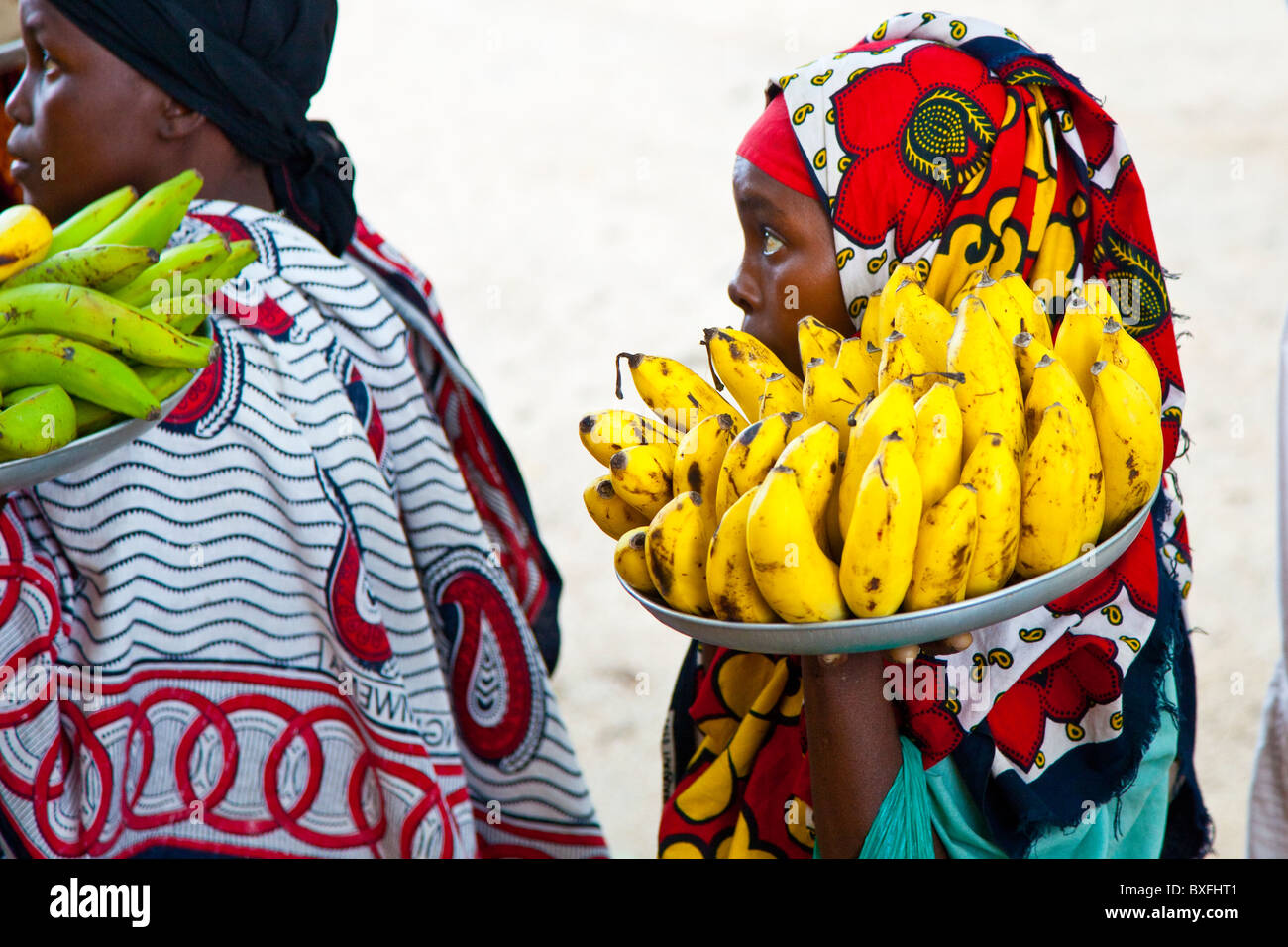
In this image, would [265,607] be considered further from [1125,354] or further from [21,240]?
[1125,354]

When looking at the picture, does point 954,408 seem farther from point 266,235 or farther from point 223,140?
point 223,140

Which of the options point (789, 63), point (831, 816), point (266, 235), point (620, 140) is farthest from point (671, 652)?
point (789, 63)

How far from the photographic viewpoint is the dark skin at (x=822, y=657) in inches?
54.4

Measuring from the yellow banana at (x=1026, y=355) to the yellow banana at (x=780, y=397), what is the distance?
24 centimetres

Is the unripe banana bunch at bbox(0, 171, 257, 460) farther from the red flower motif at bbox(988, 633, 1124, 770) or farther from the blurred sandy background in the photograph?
the blurred sandy background

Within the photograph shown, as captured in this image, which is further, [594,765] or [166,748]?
[594,765]

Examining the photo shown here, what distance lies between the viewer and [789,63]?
292 inches

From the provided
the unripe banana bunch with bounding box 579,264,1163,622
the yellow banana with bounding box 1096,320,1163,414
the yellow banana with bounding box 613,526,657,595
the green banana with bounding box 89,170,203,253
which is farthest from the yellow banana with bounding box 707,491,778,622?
the green banana with bounding box 89,170,203,253

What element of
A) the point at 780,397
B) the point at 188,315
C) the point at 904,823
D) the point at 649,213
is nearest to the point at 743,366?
the point at 780,397

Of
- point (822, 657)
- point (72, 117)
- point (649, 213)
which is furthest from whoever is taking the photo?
point (649, 213)

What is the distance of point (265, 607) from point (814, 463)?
105 cm

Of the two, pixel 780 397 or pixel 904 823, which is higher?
pixel 780 397

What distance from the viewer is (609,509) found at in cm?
142
